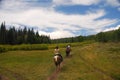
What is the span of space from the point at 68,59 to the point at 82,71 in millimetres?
9507

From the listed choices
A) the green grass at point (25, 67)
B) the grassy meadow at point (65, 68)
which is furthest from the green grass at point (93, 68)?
the green grass at point (25, 67)

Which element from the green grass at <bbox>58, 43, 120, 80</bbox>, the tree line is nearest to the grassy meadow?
the green grass at <bbox>58, 43, 120, 80</bbox>

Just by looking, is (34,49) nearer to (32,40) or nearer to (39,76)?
(39,76)

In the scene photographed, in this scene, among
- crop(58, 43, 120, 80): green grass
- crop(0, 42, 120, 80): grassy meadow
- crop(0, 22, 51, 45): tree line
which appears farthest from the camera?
crop(0, 22, 51, 45): tree line

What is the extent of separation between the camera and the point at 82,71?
157ft

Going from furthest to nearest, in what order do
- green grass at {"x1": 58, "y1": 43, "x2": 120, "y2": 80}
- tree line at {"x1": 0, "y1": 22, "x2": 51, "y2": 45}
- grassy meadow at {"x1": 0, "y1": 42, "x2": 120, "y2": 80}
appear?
tree line at {"x1": 0, "y1": 22, "x2": 51, "y2": 45} < green grass at {"x1": 58, "y1": 43, "x2": 120, "y2": 80} < grassy meadow at {"x1": 0, "y1": 42, "x2": 120, "y2": 80}

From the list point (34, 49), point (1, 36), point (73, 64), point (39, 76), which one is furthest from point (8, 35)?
point (39, 76)

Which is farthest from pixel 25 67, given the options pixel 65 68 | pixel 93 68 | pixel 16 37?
pixel 16 37

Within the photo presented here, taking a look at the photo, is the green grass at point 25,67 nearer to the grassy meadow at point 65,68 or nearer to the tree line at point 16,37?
the grassy meadow at point 65,68

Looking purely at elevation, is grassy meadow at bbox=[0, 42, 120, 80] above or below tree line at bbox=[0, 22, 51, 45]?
below

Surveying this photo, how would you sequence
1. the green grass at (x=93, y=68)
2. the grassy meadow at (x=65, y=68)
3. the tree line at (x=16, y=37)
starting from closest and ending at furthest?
the grassy meadow at (x=65, y=68)
the green grass at (x=93, y=68)
the tree line at (x=16, y=37)

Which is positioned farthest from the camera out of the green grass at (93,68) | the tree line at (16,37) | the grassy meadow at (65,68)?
the tree line at (16,37)

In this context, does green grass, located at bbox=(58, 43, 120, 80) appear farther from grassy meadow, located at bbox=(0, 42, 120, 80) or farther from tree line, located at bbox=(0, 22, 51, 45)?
tree line, located at bbox=(0, 22, 51, 45)

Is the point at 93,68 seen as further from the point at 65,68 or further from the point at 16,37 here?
the point at 16,37
